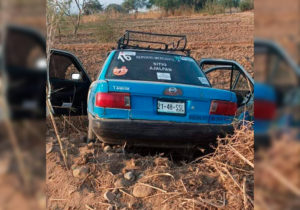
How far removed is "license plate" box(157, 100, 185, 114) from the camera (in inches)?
159

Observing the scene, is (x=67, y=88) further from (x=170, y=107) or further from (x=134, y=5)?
(x=134, y=5)

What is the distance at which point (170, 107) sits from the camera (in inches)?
160

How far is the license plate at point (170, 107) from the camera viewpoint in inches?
159

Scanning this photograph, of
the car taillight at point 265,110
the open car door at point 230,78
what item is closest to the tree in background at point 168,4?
the open car door at point 230,78

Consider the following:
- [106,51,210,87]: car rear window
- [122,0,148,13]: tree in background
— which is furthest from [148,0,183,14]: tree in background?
[106,51,210,87]: car rear window

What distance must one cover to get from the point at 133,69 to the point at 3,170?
11.5ft

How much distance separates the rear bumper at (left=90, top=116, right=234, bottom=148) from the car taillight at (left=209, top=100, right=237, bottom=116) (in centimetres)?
20

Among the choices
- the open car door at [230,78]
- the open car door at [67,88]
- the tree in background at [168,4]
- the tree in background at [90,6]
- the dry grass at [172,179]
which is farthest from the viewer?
the tree in background at [168,4]

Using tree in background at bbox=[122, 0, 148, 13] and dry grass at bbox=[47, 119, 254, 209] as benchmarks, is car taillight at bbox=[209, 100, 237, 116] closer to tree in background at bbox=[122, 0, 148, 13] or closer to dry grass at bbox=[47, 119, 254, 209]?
dry grass at bbox=[47, 119, 254, 209]

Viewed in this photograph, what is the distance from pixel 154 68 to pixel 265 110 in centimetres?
371

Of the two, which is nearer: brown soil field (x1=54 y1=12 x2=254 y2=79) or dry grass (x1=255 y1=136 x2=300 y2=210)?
dry grass (x1=255 y1=136 x2=300 y2=210)

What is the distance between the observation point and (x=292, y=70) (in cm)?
89

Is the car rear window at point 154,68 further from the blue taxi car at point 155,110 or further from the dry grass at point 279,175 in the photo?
the dry grass at point 279,175

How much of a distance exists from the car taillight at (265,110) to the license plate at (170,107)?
120 inches
